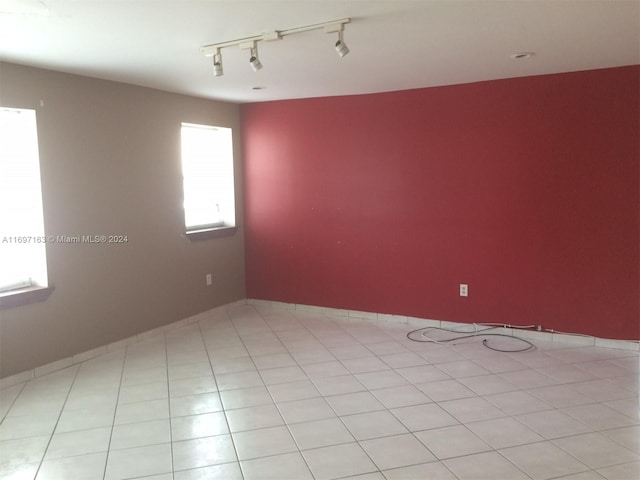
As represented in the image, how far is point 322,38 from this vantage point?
2.71m

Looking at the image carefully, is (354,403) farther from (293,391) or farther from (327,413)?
(293,391)

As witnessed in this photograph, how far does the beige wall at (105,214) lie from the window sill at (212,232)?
2.7 inches

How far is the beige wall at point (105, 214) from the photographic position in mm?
3416

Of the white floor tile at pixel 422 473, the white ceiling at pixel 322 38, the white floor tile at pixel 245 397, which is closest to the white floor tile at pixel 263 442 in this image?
the white floor tile at pixel 245 397

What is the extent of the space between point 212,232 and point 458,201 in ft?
7.74

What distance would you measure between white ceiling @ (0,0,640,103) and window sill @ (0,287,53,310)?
4.88ft

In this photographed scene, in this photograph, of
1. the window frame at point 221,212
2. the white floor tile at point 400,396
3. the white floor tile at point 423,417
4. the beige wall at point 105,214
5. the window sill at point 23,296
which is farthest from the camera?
the window frame at point 221,212

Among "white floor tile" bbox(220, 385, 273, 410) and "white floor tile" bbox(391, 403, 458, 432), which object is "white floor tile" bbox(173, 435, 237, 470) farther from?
"white floor tile" bbox(391, 403, 458, 432)

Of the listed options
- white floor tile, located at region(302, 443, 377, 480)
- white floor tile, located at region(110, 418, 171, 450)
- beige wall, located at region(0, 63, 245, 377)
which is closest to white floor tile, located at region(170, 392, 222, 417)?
white floor tile, located at region(110, 418, 171, 450)

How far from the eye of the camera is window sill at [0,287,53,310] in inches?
128

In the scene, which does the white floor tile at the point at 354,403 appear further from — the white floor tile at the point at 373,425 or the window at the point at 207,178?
the window at the point at 207,178


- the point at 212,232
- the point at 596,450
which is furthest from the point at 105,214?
the point at 596,450

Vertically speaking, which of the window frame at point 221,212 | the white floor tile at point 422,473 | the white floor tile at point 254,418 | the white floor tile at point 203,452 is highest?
the window frame at point 221,212

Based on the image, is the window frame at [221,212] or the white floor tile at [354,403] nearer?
the white floor tile at [354,403]
